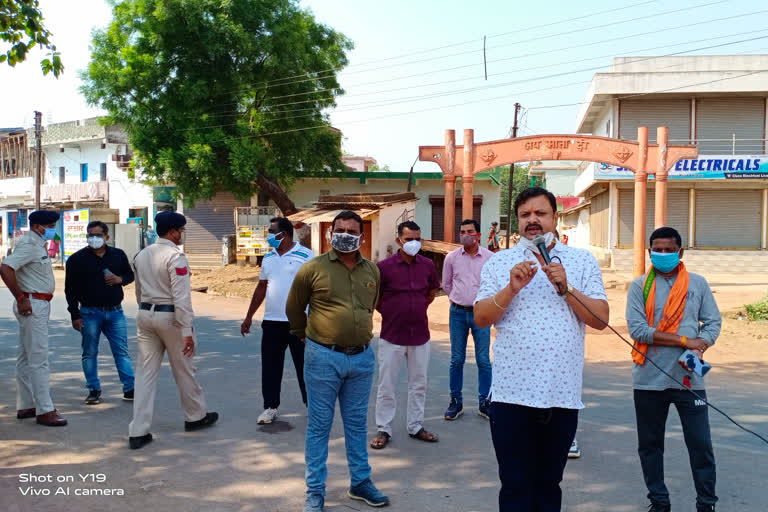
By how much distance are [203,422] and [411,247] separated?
97.2 inches

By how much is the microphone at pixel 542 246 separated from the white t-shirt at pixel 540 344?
3.1 inches

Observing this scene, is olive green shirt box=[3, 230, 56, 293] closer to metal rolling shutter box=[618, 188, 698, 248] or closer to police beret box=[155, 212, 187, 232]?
police beret box=[155, 212, 187, 232]

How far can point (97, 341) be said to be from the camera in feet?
22.4

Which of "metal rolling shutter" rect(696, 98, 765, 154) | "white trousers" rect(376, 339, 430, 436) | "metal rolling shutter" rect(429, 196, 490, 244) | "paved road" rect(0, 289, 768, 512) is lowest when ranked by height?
"paved road" rect(0, 289, 768, 512)

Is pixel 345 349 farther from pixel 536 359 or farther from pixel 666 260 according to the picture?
pixel 666 260

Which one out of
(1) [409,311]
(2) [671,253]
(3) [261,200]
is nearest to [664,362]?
(2) [671,253]

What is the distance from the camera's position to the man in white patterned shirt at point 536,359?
2885mm

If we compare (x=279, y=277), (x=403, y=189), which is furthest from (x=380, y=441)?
(x=403, y=189)

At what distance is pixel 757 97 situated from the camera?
27422 mm

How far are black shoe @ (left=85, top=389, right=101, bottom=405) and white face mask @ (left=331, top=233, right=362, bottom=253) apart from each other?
388 cm

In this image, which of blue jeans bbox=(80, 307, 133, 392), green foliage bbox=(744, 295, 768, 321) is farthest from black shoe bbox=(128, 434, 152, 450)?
green foliage bbox=(744, 295, 768, 321)

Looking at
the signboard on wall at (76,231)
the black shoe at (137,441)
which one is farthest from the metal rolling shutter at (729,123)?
the black shoe at (137,441)

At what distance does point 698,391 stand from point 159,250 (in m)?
4.26

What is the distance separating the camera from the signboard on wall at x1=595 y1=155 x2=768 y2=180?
84.5 ft
